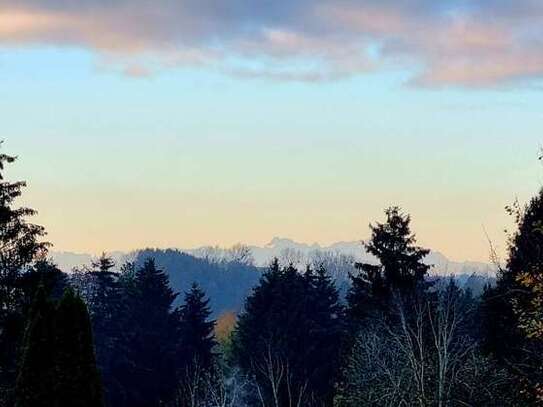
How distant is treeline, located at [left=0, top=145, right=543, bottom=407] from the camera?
21906 millimetres

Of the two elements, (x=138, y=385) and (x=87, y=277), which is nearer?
(x=138, y=385)

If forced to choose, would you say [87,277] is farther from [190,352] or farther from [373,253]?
[373,253]

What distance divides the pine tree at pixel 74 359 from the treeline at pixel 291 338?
3 cm

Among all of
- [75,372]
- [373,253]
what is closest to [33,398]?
[75,372]

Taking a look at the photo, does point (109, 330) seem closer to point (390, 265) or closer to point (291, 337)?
point (291, 337)

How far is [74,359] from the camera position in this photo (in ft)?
71.1

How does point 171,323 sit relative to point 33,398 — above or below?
above

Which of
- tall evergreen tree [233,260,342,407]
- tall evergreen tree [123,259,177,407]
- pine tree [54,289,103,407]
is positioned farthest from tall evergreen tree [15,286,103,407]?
tall evergreen tree [123,259,177,407]

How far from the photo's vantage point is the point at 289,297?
2422 inches

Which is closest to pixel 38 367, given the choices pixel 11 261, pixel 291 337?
pixel 11 261

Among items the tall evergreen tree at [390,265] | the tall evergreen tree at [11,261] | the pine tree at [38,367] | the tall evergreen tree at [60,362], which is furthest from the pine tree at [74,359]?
the tall evergreen tree at [390,265]

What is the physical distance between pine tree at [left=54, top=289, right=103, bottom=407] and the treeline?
3 centimetres

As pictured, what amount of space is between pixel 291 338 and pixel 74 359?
1470 inches

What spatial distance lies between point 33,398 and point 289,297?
4068 centimetres
